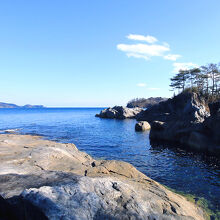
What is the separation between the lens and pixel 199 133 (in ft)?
96.8

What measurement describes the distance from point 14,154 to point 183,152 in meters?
24.4

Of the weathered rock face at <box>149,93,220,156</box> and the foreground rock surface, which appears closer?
the foreground rock surface

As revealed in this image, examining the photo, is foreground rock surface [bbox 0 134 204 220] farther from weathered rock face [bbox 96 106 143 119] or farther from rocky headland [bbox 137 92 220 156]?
weathered rock face [bbox 96 106 143 119]

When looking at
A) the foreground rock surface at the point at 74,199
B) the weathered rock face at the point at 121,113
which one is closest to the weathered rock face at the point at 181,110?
the weathered rock face at the point at 121,113

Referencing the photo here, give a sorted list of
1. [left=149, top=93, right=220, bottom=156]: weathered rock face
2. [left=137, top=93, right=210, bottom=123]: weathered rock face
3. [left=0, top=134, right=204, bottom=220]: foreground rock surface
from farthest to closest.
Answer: [left=137, top=93, right=210, bottom=123]: weathered rock face, [left=149, top=93, right=220, bottom=156]: weathered rock face, [left=0, top=134, right=204, bottom=220]: foreground rock surface

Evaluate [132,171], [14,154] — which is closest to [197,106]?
[132,171]

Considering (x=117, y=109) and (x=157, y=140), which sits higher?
(x=117, y=109)

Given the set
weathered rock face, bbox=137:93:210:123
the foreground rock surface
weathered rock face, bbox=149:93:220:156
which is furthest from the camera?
weathered rock face, bbox=137:93:210:123

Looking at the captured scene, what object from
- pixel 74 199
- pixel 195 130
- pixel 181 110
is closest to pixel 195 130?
pixel 195 130

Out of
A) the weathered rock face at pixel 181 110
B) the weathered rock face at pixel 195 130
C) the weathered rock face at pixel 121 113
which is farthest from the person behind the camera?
the weathered rock face at pixel 121 113

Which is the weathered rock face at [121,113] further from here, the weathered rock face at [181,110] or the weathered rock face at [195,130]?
the weathered rock face at [195,130]

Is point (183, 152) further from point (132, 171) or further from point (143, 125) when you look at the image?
point (143, 125)

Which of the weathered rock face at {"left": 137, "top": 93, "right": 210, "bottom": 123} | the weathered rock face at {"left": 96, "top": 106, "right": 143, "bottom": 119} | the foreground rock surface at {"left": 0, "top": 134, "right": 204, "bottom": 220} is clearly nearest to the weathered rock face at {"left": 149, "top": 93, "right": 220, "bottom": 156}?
the weathered rock face at {"left": 137, "top": 93, "right": 210, "bottom": 123}

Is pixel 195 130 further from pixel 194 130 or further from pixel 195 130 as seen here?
pixel 194 130
